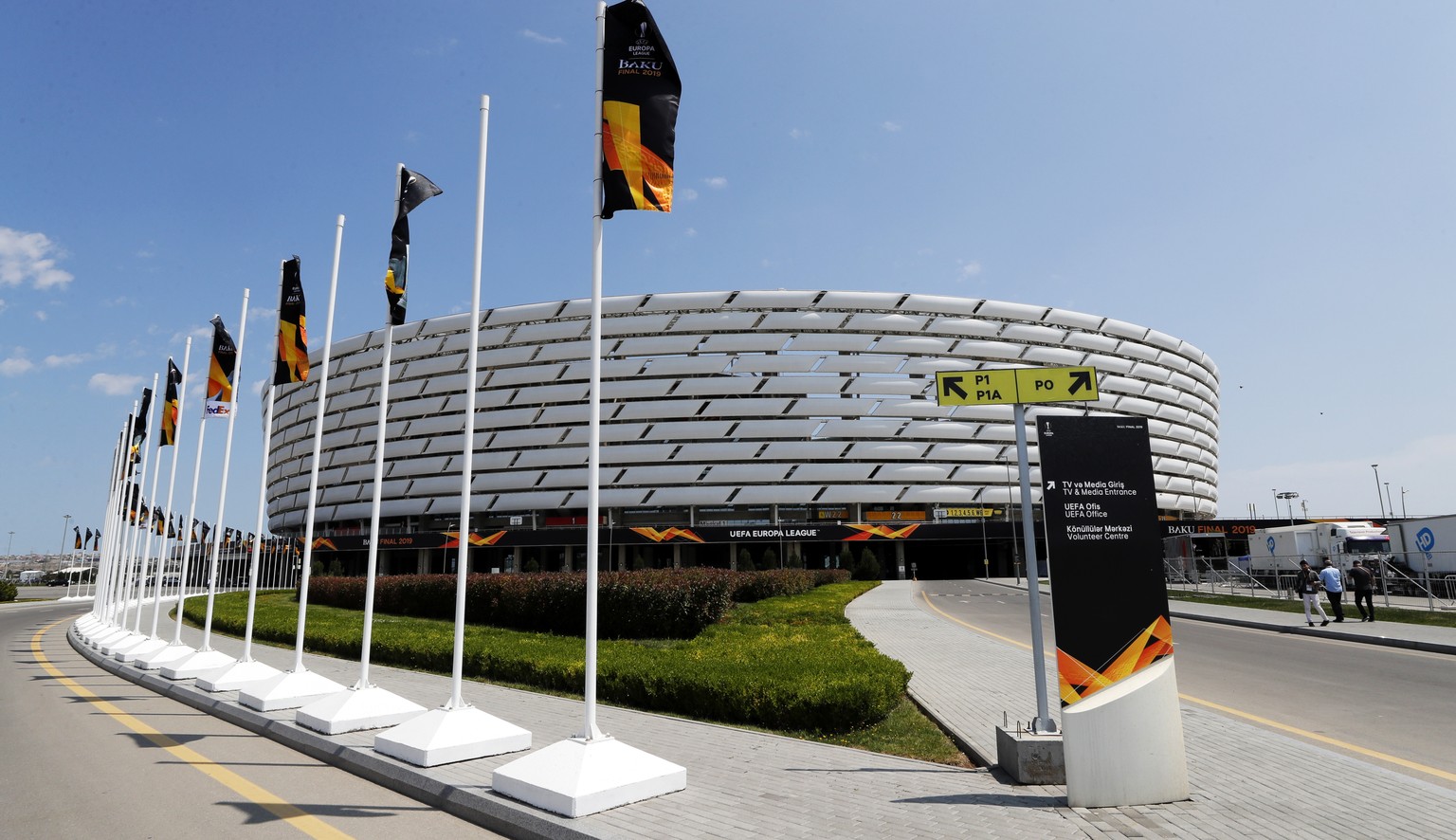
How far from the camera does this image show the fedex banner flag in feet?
19.7

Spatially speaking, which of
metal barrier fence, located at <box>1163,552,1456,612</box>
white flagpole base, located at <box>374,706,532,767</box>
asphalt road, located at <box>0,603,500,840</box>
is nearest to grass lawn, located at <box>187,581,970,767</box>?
white flagpole base, located at <box>374,706,532,767</box>

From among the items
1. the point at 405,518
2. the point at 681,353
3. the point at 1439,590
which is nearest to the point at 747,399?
the point at 681,353

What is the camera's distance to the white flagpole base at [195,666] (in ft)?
43.8

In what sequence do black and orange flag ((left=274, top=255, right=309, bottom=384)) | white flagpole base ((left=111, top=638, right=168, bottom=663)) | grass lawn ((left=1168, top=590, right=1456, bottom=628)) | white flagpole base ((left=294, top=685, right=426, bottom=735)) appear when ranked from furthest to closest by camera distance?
1. grass lawn ((left=1168, top=590, right=1456, bottom=628))
2. white flagpole base ((left=111, top=638, right=168, bottom=663))
3. black and orange flag ((left=274, top=255, right=309, bottom=384))
4. white flagpole base ((left=294, top=685, right=426, bottom=735))

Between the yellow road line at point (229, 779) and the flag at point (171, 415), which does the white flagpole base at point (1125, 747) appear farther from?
the flag at point (171, 415)

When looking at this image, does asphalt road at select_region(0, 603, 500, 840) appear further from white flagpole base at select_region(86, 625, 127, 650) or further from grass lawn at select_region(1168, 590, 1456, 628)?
grass lawn at select_region(1168, 590, 1456, 628)

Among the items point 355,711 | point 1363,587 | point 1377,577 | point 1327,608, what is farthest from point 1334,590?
point 355,711

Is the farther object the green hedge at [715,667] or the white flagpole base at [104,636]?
the white flagpole base at [104,636]

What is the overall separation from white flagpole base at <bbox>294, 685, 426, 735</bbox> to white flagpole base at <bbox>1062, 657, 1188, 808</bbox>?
21.4ft

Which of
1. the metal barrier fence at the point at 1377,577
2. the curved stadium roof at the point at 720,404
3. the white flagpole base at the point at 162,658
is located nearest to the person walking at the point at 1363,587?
the metal barrier fence at the point at 1377,577

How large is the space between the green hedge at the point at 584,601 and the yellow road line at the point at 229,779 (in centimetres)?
775

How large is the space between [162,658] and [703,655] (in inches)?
417

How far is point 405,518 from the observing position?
73.1m

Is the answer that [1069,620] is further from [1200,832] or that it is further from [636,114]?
[636,114]
